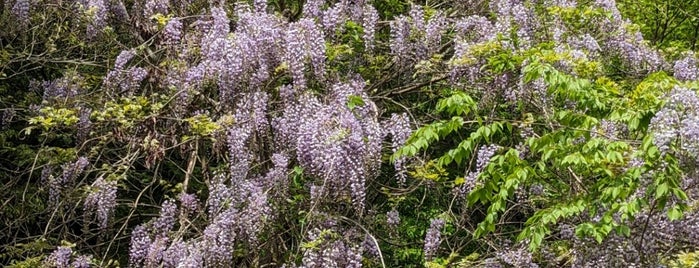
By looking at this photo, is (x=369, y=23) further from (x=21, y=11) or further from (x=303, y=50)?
(x=21, y=11)

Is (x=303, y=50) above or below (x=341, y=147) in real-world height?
above

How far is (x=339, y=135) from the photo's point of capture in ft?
16.3

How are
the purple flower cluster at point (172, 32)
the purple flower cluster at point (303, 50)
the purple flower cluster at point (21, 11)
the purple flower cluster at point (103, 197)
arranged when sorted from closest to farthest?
the purple flower cluster at point (303, 50) < the purple flower cluster at point (103, 197) < the purple flower cluster at point (172, 32) < the purple flower cluster at point (21, 11)

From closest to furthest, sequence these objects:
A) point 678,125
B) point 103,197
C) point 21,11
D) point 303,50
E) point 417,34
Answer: point 678,125
point 303,50
point 103,197
point 417,34
point 21,11

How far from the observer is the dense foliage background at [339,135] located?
4.69 meters

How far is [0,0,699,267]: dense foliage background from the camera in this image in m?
4.69

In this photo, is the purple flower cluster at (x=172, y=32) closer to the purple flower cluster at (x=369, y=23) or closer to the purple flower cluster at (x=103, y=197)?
the purple flower cluster at (x=103, y=197)

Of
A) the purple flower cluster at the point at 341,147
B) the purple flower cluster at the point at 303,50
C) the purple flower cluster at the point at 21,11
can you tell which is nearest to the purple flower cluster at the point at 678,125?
the purple flower cluster at the point at 341,147

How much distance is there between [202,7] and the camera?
6.45 metres

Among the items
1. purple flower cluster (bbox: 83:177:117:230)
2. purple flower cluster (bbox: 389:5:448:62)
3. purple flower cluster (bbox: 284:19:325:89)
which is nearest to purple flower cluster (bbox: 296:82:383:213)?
purple flower cluster (bbox: 284:19:325:89)

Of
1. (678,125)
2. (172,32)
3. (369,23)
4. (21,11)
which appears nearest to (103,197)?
(172,32)

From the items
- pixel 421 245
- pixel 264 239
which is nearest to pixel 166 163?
pixel 264 239

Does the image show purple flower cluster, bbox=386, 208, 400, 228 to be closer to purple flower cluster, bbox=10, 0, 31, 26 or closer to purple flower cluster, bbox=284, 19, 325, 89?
purple flower cluster, bbox=284, 19, 325, 89

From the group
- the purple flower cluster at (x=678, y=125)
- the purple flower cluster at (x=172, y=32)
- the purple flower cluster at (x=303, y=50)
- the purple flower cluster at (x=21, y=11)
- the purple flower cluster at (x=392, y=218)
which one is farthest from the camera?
the purple flower cluster at (x=21, y=11)
